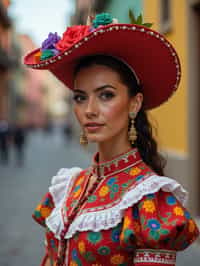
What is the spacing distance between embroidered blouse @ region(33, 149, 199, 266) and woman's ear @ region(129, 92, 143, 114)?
18cm

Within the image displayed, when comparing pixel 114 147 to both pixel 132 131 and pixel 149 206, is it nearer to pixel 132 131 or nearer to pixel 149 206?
pixel 132 131

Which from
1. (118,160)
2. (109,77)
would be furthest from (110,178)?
(109,77)

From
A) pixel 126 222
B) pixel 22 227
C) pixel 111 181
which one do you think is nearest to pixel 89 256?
pixel 126 222

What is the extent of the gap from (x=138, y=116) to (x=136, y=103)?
0.32ft

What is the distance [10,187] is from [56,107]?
318ft

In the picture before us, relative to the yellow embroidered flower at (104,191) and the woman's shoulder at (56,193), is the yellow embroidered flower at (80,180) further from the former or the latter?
the yellow embroidered flower at (104,191)

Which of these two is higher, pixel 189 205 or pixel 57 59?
pixel 57 59

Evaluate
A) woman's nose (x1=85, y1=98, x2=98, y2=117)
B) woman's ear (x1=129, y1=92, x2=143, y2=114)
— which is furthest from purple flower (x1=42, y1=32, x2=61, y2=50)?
woman's ear (x1=129, y1=92, x2=143, y2=114)

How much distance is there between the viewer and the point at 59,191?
2.09 metres

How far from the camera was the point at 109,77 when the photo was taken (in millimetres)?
1772

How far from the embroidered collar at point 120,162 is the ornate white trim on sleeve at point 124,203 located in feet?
0.48

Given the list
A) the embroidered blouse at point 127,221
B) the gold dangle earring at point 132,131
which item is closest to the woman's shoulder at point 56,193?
the embroidered blouse at point 127,221

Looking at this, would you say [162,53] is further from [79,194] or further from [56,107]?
[56,107]

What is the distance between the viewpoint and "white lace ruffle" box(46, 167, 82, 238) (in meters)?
1.92
